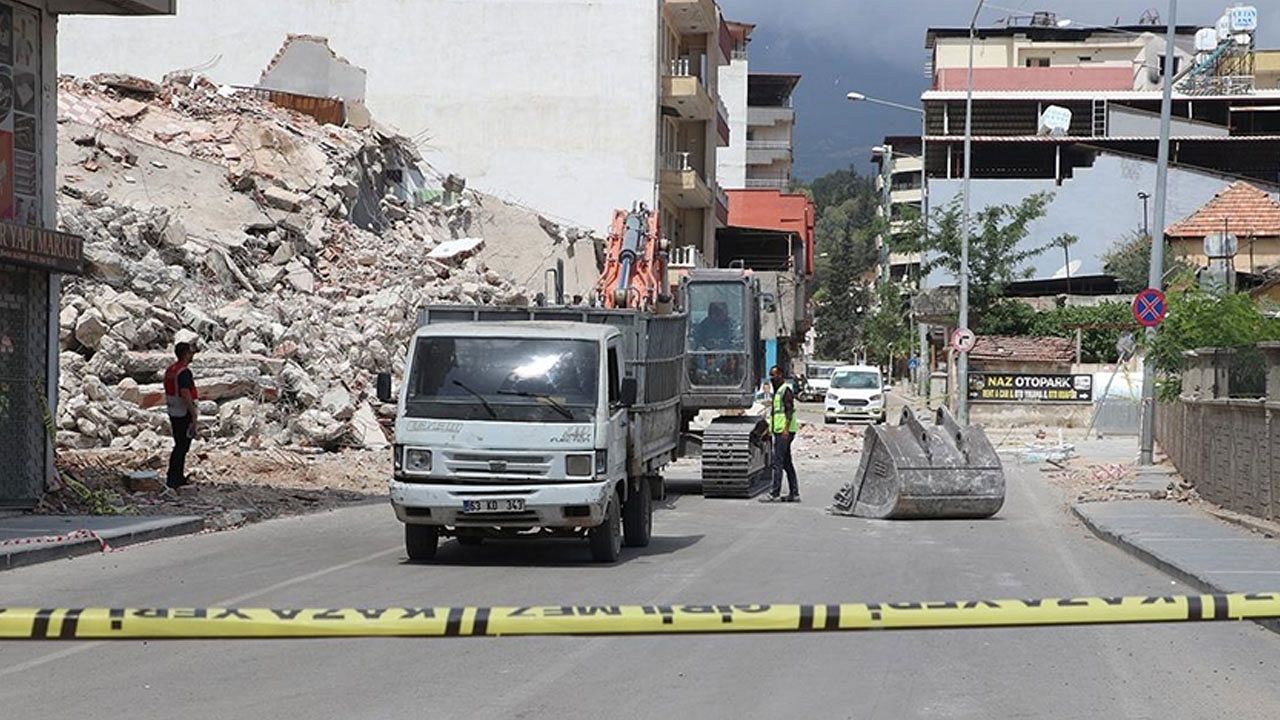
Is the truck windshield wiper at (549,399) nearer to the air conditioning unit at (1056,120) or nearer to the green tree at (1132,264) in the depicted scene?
the green tree at (1132,264)

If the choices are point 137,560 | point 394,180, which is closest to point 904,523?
point 137,560

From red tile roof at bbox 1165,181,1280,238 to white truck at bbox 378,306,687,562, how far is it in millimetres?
53314

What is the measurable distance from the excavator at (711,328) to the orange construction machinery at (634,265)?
0.02 metres

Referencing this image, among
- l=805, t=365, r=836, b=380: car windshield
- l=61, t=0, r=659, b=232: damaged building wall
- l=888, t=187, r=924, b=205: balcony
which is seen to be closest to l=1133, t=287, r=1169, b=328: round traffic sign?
l=61, t=0, r=659, b=232: damaged building wall

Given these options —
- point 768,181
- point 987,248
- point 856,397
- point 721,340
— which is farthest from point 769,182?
point 721,340

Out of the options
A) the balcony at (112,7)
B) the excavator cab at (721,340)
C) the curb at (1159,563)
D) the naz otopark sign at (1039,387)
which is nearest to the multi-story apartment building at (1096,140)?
the naz otopark sign at (1039,387)

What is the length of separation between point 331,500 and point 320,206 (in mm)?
18862

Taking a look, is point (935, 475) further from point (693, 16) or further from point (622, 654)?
point (693, 16)

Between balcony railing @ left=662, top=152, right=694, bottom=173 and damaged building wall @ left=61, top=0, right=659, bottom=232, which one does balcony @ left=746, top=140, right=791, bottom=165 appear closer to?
balcony railing @ left=662, top=152, right=694, bottom=173

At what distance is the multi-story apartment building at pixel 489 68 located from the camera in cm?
5822

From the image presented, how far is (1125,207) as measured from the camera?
258ft

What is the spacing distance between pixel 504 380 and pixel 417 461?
3.76 ft

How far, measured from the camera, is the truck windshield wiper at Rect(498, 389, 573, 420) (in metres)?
15.6

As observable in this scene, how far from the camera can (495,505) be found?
15.2 meters
